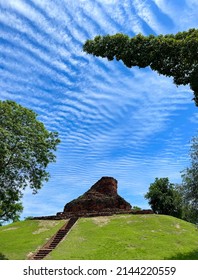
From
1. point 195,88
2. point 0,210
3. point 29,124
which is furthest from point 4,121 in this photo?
point 195,88

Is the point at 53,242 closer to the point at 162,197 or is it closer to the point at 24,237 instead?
the point at 24,237

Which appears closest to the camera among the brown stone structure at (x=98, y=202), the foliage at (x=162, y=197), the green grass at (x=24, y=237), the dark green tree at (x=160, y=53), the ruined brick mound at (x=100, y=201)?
the dark green tree at (x=160, y=53)

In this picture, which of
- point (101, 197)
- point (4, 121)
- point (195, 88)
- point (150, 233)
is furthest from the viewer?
point (101, 197)

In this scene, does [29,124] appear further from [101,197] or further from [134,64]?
[101,197]

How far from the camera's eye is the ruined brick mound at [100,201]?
60438mm

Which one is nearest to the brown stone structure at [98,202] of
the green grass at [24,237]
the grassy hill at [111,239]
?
the green grass at [24,237]

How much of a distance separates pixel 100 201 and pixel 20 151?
26659 mm

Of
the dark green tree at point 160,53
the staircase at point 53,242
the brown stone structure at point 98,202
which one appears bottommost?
the staircase at point 53,242

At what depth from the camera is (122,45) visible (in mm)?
34844

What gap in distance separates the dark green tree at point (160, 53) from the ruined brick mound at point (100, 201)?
3010cm

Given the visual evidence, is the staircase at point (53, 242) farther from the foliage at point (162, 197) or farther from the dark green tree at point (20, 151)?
the foliage at point (162, 197)

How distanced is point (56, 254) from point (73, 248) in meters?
2.30

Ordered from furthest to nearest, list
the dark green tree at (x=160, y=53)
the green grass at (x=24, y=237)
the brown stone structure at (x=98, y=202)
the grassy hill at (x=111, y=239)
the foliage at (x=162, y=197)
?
the foliage at (x=162, y=197)
the brown stone structure at (x=98, y=202)
the green grass at (x=24, y=237)
the grassy hill at (x=111, y=239)
the dark green tree at (x=160, y=53)

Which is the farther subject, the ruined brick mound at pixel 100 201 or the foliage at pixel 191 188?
the ruined brick mound at pixel 100 201
